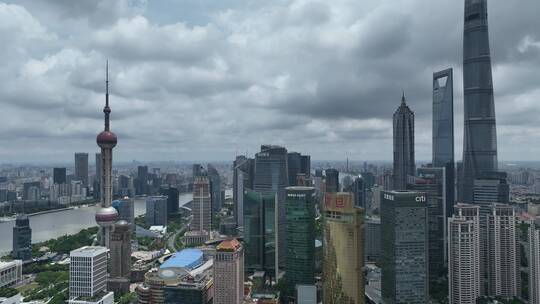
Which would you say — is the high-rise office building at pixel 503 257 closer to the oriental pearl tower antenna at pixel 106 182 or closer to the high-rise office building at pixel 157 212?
the oriental pearl tower antenna at pixel 106 182

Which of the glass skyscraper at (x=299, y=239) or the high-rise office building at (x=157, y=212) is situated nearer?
the glass skyscraper at (x=299, y=239)

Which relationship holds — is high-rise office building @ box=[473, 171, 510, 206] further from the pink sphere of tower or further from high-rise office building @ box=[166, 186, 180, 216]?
high-rise office building @ box=[166, 186, 180, 216]

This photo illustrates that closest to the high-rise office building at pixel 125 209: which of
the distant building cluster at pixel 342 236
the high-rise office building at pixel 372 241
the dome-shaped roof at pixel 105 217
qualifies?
the distant building cluster at pixel 342 236

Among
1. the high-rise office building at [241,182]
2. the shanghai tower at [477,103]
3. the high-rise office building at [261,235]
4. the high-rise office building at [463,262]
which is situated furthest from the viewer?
the high-rise office building at [241,182]

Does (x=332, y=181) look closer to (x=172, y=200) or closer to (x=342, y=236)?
(x=172, y=200)

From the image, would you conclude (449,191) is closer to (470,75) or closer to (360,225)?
(470,75)

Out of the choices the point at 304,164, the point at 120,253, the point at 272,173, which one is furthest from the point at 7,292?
the point at 304,164

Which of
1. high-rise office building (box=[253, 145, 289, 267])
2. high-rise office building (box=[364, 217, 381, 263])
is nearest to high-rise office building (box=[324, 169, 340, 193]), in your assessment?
high-rise office building (box=[364, 217, 381, 263])

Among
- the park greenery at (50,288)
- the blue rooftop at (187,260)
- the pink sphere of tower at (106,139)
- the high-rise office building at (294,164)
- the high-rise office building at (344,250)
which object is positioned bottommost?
the park greenery at (50,288)

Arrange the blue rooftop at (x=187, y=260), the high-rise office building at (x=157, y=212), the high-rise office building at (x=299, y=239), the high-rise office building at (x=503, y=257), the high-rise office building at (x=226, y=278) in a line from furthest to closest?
the high-rise office building at (x=157, y=212) → the blue rooftop at (x=187, y=260) → the high-rise office building at (x=503, y=257) → the high-rise office building at (x=299, y=239) → the high-rise office building at (x=226, y=278)
